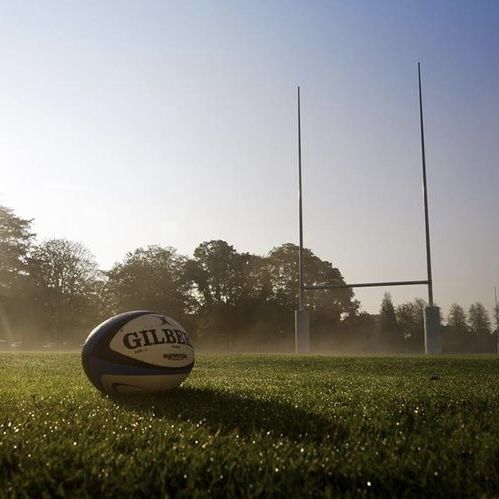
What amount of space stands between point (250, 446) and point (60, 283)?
49.6m

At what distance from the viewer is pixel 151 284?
172ft

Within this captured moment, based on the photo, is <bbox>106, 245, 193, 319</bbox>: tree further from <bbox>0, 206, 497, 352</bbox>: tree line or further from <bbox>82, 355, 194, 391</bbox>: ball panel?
<bbox>82, 355, 194, 391</bbox>: ball panel

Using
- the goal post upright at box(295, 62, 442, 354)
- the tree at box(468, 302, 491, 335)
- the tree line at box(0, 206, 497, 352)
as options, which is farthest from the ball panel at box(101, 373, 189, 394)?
the tree at box(468, 302, 491, 335)

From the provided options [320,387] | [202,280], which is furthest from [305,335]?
[202,280]

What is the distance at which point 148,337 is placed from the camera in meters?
5.84

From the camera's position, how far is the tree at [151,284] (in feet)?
170

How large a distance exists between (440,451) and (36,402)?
372cm

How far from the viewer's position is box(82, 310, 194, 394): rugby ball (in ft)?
18.6

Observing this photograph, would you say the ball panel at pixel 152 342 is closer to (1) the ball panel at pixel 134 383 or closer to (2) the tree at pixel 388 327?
(1) the ball panel at pixel 134 383

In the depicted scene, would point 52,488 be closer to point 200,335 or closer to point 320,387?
point 320,387

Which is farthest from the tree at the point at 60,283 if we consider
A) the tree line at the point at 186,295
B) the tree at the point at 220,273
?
the tree at the point at 220,273

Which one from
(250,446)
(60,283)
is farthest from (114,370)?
(60,283)

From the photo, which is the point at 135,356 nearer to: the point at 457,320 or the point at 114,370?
the point at 114,370

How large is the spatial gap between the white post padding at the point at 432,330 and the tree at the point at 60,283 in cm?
3409
